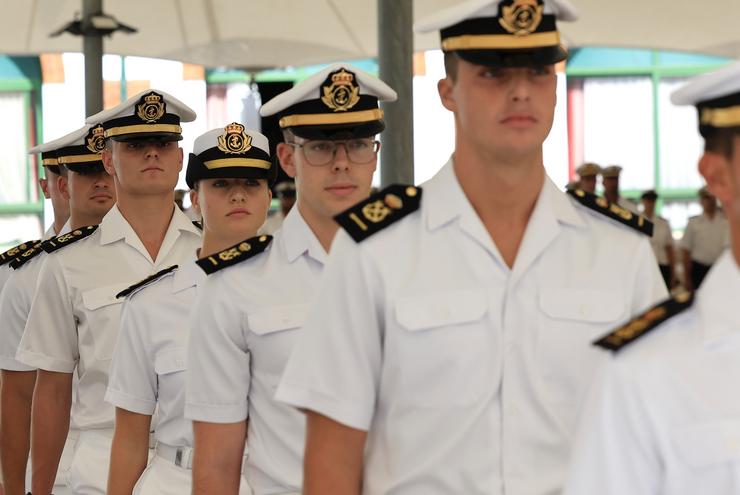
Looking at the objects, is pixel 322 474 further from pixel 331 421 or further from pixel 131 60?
pixel 131 60

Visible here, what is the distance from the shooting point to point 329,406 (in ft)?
8.02

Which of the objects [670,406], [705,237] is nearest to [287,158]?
[670,406]

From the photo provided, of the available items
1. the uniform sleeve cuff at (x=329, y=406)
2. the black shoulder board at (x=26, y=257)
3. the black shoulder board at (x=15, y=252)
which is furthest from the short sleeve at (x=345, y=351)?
the black shoulder board at (x=15, y=252)

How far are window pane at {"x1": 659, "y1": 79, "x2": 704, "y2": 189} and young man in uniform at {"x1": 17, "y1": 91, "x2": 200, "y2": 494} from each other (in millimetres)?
15827

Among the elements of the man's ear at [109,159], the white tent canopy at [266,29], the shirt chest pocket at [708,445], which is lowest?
the shirt chest pocket at [708,445]

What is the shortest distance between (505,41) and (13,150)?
18308 mm

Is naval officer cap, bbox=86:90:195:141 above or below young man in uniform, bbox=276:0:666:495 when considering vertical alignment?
above

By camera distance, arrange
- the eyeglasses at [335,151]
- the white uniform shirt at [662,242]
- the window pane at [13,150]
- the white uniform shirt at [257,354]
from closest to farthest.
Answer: the white uniform shirt at [257,354], the eyeglasses at [335,151], the white uniform shirt at [662,242], the window pane at [13,150]

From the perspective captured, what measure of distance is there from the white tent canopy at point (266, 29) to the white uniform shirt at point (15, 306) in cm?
804

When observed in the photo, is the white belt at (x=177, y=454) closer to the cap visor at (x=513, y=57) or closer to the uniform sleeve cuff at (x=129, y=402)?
the uniform sleeve cuff at (x=129, y=402)

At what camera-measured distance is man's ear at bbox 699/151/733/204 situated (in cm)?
192

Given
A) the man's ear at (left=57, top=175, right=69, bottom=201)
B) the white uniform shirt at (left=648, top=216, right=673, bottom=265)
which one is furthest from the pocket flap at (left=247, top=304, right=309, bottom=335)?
the white uniform shirt at (left=648, top=216, right=673, bottom=265)

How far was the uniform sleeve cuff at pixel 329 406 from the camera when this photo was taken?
2.44 metres

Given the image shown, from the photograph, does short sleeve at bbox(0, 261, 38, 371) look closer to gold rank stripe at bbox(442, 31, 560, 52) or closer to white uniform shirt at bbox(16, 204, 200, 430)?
white uniform shirt at bbox(16, 204, 200, 430)
